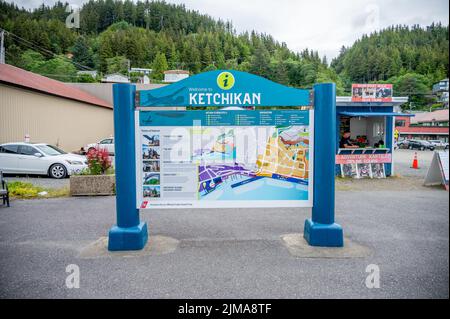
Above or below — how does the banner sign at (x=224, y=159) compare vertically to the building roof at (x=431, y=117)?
below

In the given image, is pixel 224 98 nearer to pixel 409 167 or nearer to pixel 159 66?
pixel 409 167

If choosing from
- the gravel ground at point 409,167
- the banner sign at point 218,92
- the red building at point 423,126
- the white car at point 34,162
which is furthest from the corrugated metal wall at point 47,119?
the red building at point 423,126

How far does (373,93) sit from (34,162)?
1405 cm

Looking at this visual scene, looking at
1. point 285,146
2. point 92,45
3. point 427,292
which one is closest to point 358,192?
point 285,146

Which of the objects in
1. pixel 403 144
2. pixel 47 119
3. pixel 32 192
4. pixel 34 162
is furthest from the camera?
pixel 403 144

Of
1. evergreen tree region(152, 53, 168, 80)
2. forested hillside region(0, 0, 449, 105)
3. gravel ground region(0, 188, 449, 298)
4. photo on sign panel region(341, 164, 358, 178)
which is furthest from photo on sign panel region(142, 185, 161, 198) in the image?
evergreen tree region(152, 53, 168, 80)

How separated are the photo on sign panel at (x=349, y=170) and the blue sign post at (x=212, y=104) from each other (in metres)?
8.43

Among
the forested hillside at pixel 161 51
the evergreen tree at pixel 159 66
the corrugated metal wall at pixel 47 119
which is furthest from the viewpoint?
the evergreen tree at pixel 159 66

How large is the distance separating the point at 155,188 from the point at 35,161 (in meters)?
9.46

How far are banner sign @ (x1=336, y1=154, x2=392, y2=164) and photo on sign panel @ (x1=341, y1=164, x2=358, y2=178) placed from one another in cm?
Answer: 21

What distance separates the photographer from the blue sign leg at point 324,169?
4836 mm

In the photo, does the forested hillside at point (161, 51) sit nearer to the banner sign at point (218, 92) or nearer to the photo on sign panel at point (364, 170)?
the photo on sign panel at point (364, 170)

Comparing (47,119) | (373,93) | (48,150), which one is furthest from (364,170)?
(47,119)

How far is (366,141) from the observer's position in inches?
A: 558
